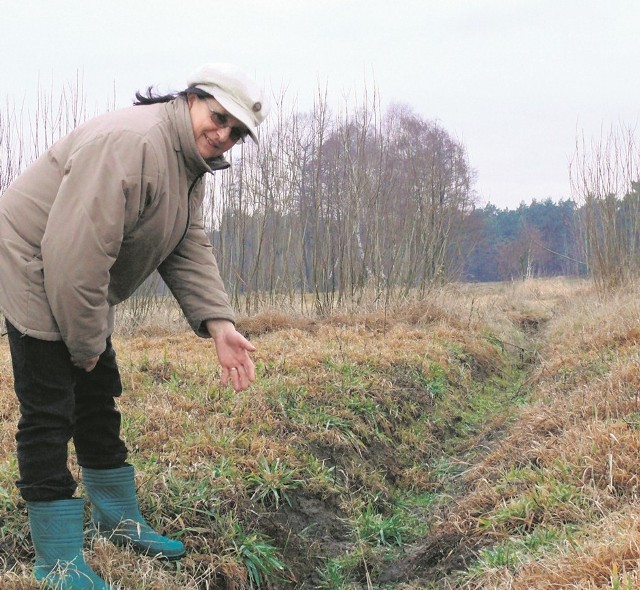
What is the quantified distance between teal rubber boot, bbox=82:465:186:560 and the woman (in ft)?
1.02

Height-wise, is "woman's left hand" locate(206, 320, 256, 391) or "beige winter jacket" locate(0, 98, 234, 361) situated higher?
"beige winter jacket" locate(0, 98, 234, 361)

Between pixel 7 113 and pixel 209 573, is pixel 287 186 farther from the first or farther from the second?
pixel 209 573

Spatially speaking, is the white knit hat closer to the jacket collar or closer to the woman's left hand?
the jacket collar

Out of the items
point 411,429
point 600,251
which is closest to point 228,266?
point 411,429

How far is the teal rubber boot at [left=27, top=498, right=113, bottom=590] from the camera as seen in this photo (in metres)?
2.28

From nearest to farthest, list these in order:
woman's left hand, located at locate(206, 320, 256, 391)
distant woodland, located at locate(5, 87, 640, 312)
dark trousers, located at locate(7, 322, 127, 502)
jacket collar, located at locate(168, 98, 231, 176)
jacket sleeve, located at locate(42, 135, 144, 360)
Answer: jacket sleeve, located at locate(42, 135, 144, 360)
dark trousers, located at locate(7, 322, 127, 502)
jacket collar, located at locate(168, 98, 231, 176)
woman's left hand, located at locate(206, 320, 256, 391)
distant woodland, located at locate(5, 87, 640, 312)

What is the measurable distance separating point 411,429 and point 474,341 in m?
3.76

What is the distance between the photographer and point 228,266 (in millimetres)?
10555

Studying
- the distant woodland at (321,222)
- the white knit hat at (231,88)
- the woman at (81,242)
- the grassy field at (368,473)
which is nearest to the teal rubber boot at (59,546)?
the woman at (81,242)

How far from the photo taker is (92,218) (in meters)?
2.09

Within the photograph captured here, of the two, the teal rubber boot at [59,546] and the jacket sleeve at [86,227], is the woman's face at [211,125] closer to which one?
the jacket sleeve at [86,227]

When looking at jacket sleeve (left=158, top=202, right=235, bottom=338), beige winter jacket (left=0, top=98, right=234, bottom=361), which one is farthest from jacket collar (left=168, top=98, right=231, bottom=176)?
jacket sleeve (left=158, top=202, right=235, bottom=338)

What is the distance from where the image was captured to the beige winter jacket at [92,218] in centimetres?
210

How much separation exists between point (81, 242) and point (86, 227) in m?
0.05
